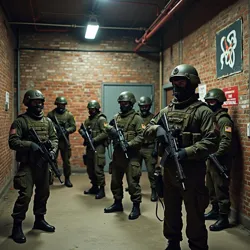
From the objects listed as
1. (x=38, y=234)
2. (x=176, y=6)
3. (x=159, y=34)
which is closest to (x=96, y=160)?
(x=38, y=234)

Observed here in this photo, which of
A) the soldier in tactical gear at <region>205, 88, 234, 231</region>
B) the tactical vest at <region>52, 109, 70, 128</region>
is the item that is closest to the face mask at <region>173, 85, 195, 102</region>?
the soldier in tactical gear at <region>205, 88, 234, 231</region>

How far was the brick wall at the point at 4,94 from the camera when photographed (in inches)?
237

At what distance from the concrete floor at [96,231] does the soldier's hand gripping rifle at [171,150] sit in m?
1.16

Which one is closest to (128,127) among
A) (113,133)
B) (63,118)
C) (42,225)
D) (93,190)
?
(113,133)

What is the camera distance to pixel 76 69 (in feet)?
27.5

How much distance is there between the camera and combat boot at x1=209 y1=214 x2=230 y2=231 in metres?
4.13

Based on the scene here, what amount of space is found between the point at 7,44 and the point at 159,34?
391 centimetres

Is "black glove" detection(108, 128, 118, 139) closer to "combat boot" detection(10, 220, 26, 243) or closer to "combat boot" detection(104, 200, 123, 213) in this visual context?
"combat boot" detection(104, 200, 123, 213)

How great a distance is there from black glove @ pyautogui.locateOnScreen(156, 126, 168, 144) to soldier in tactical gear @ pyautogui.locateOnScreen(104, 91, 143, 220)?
1460 mm

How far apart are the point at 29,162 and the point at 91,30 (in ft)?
14.5

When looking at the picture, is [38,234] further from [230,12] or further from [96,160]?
[230,12]

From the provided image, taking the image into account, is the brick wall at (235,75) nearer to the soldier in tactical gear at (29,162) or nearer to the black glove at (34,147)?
the soldier in tactical gear at (29,162)

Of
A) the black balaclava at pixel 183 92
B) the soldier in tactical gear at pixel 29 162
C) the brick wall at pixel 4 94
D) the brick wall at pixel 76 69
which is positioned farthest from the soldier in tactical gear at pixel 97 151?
the black balaclava at pixel 183 92

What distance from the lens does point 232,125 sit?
4.31 meters
